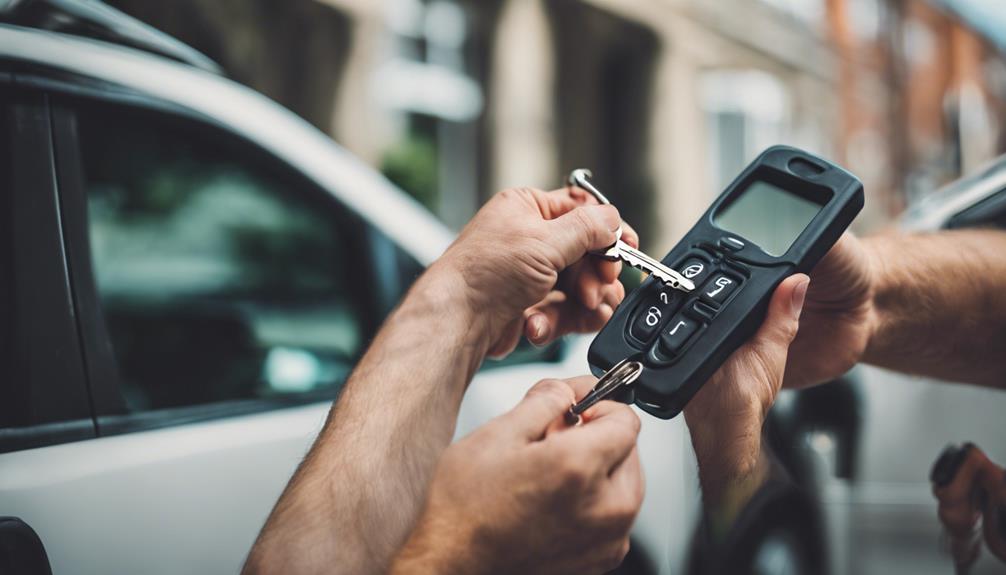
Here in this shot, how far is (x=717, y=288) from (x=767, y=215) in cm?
72

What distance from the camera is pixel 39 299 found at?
1.21m

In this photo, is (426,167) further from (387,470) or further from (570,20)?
(387,470)

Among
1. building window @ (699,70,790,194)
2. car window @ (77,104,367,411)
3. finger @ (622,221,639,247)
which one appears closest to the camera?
finger @ (622,221,639,247)

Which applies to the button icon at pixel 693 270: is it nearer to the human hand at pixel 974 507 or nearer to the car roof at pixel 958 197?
the human hand at pixel 974 507

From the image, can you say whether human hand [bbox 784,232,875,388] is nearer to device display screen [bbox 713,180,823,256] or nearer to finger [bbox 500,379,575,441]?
device display screen [bbox 713,180,823,256]

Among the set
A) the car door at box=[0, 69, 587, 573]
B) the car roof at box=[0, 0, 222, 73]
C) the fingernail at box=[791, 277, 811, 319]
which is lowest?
the car door at box=[0, 69, 587, 573]

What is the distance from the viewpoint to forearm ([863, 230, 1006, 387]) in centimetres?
131

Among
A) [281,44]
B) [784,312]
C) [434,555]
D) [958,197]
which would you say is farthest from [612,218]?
[281,44]

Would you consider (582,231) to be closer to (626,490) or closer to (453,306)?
(453,306)

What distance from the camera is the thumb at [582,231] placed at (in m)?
1.05

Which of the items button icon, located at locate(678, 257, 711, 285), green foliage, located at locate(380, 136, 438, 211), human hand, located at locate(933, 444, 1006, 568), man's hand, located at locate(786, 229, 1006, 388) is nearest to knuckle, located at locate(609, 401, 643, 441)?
button icon, located at locate(678, 257, 711, 285)

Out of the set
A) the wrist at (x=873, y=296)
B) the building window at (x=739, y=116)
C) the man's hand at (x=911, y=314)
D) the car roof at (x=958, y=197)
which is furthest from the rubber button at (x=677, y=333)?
the building window at (x=739, y=116)

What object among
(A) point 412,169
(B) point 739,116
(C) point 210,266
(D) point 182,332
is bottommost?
(B) point 739,116

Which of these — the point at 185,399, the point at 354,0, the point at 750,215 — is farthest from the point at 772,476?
the point at 354,0
